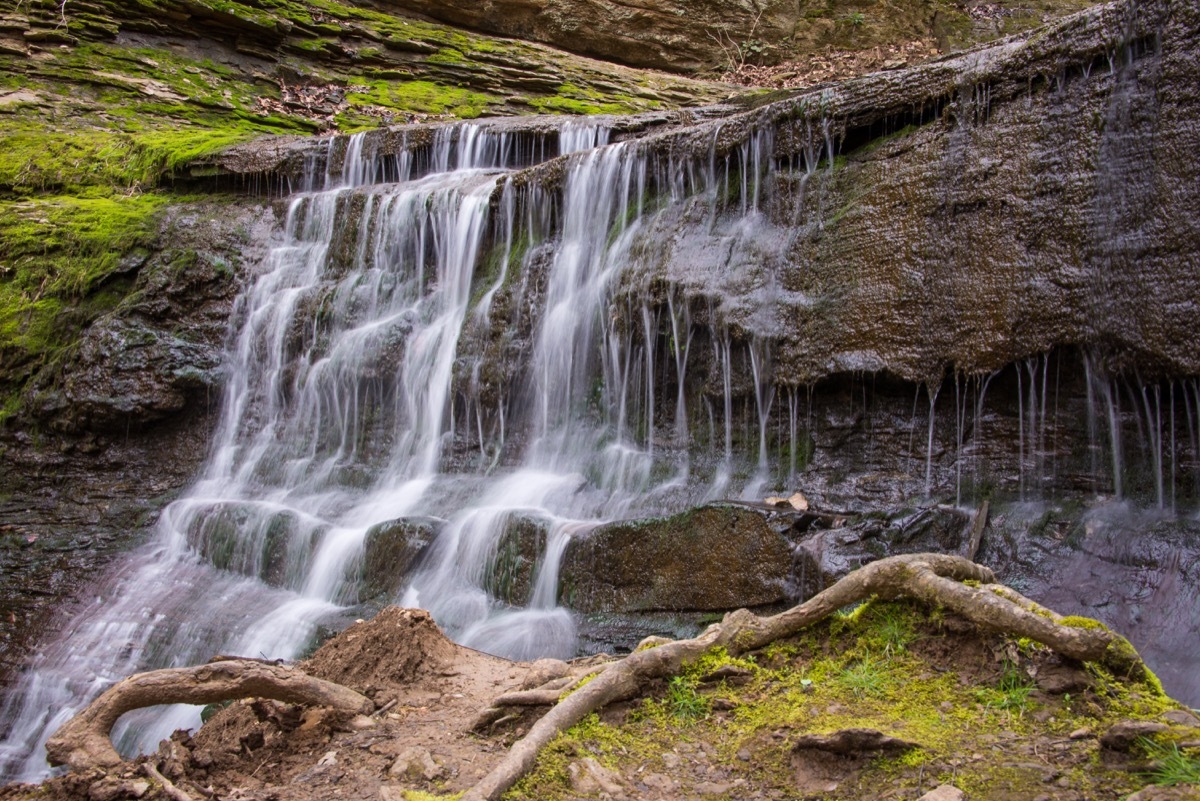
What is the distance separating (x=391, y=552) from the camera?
710 cm

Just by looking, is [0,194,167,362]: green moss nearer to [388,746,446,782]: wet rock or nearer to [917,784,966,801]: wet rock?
[388,746,446,782]: wet rock

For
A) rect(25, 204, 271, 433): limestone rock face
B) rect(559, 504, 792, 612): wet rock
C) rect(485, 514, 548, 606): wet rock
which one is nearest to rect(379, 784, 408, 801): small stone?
rect(559, 504, 792, 612): wet rock

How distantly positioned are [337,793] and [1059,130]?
19.8ft

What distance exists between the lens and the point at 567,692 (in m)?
3.59

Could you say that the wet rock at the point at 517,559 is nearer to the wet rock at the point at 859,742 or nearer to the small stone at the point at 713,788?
the small stone at the point at 713,788

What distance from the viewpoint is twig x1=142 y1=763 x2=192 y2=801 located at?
10.2ft

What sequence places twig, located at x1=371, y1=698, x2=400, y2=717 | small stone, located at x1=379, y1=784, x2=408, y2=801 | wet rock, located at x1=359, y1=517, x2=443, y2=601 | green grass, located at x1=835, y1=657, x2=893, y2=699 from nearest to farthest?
1. small stone, located at x1=379, y1=784, x2=408, y2=801
2. green grass, located at x1=835, y1=657, x2=893, y2=699
3. twig, located at x1=371, y1=698, x2=400, y2=717
4. wet rock, located at x1=359, y1=517, x2=443, y2=601

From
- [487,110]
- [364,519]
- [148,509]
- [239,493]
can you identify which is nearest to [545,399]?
[364,519]

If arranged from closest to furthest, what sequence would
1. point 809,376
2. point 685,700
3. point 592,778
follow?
1. point 592,778
2. point 685,700
3. point 809,376

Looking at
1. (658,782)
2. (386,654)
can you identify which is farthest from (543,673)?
(658,782)

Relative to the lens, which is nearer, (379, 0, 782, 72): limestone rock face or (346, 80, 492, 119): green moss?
(346, 80, 492, 119): green moss

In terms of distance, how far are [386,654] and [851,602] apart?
2362 millimetres

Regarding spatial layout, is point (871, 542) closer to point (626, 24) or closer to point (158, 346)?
point (158, 346)

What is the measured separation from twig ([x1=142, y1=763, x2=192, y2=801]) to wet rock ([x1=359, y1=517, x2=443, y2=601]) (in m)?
3.51
